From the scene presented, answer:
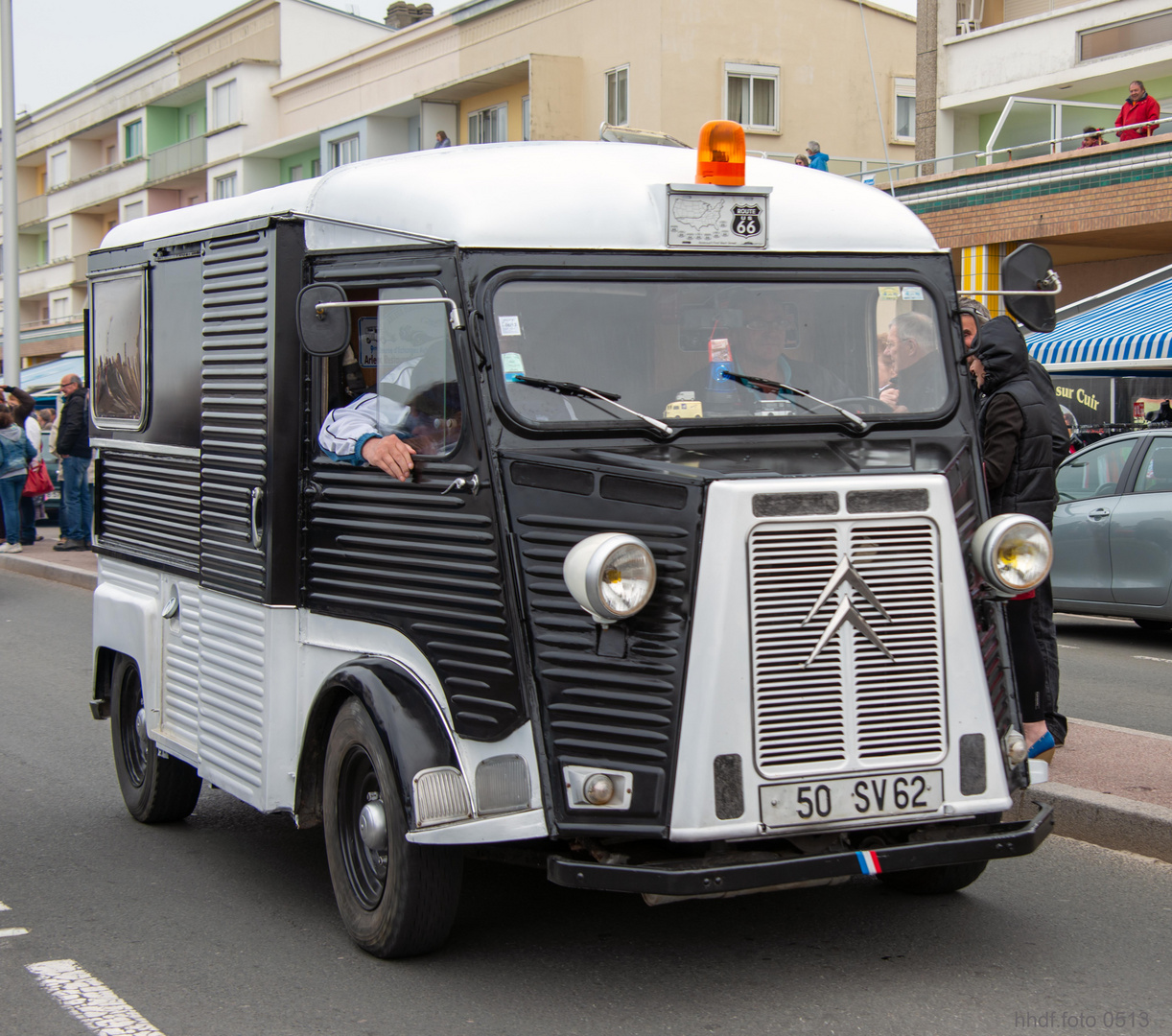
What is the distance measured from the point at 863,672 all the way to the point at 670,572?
0.63 meters

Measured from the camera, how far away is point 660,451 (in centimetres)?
450

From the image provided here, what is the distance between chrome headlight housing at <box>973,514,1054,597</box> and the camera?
4.48 meters

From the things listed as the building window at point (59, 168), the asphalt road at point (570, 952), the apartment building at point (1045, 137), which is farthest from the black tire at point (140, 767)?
the building window at point (59, 168)

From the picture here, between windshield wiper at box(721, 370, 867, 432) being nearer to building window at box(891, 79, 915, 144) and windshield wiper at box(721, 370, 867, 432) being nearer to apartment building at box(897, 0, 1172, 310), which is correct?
apartment building at box(897, 0, 1172, 310)

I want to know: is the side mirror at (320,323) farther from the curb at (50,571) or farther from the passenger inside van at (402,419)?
the curb at (50,571)

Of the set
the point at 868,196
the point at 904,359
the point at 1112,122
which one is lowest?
the point at 904,359

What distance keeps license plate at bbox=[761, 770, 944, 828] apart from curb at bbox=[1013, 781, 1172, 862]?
1.43m

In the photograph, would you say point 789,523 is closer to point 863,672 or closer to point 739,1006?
point 863,672

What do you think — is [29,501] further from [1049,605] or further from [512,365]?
[512,365]

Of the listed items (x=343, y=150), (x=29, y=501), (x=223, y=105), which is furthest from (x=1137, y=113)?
(x=223, y=105)

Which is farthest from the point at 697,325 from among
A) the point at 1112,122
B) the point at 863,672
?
the point at 1112,122

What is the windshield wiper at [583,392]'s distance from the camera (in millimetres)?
4543

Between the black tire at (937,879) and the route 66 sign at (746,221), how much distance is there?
2.25 meters

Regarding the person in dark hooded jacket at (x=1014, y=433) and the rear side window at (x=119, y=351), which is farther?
the person in dark hooded jacket at (x=1014, y=433)
